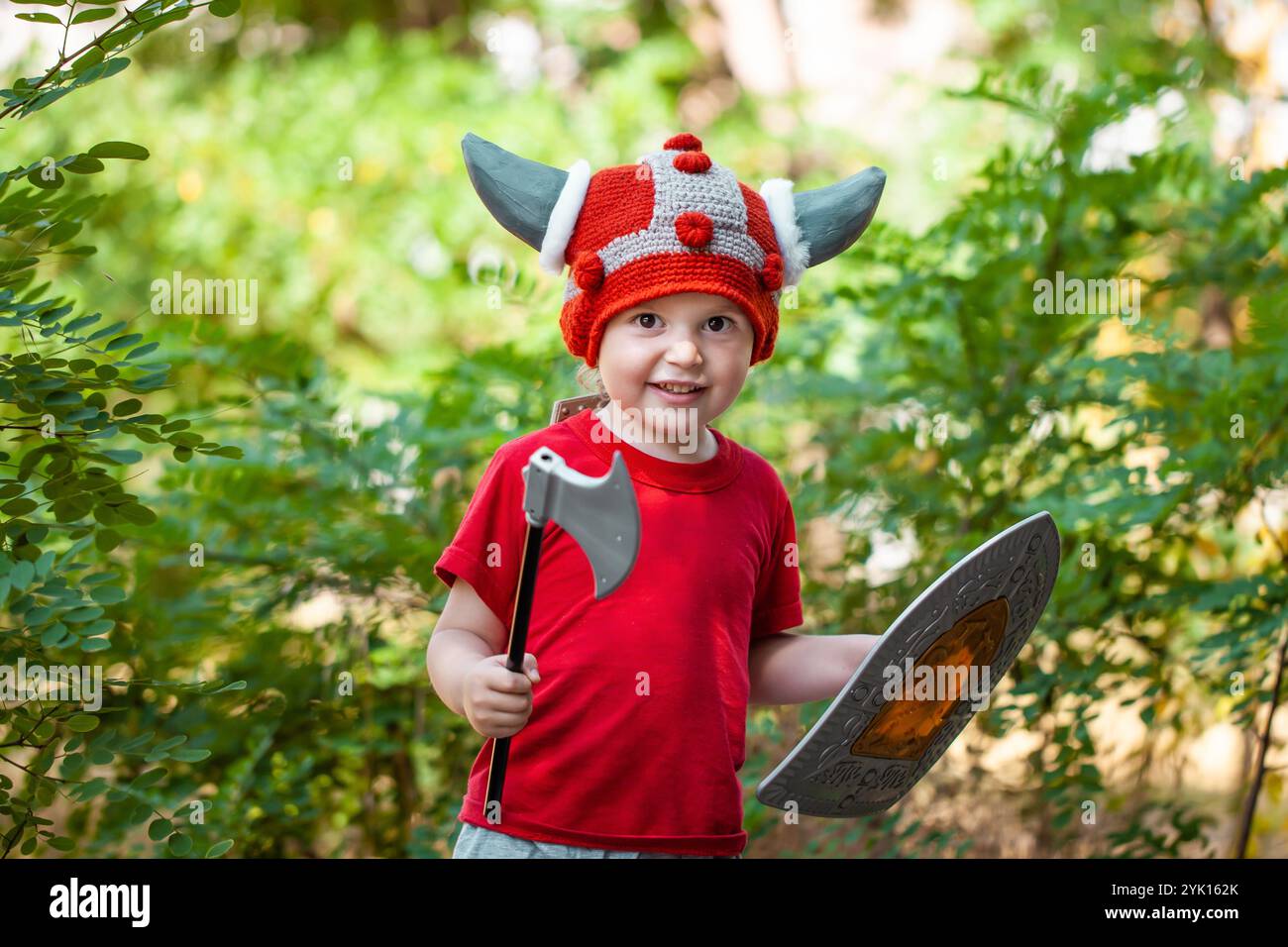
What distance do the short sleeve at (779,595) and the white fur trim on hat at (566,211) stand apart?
21.1 inches

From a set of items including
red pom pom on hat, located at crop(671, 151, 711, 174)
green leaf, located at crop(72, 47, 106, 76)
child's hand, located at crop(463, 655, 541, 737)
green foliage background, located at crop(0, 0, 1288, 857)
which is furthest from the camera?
green foliage background, located at crop(0, 0, 1288, 857)

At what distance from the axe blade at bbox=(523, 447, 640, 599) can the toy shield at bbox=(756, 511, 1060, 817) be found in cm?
45

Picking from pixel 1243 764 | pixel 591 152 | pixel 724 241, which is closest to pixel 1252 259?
pixel 1243 764

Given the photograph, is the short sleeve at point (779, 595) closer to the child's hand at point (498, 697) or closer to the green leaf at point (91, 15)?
the child's hand at point (498, 697)

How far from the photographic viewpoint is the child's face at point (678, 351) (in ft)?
5.99

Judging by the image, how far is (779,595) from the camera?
2080mm

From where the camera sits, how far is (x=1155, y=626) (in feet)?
12.2

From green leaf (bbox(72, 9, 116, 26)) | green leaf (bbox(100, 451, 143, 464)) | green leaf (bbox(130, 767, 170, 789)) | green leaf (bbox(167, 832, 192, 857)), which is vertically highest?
green leaf (bbox(72, 9, 116, 26))

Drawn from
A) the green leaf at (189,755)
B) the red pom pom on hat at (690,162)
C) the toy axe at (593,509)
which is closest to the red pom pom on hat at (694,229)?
the red pom pom on hat at (690,162)

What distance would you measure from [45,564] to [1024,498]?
7.98ft

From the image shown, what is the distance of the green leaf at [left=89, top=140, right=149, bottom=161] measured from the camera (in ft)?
6.04

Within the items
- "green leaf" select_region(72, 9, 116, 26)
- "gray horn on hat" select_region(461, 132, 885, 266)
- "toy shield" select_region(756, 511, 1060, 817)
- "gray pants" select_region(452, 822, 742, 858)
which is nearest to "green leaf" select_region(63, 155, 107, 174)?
"green leaf" select_region(72, 9, 116, 26)

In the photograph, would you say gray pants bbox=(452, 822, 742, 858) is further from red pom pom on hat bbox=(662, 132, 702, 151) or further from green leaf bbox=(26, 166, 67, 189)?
green leaf bbox=(26, 166, 67, 189)

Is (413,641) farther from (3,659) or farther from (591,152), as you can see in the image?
(591,152)
